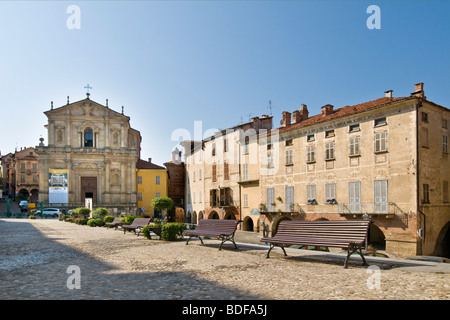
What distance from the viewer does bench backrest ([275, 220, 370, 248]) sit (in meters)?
8.99

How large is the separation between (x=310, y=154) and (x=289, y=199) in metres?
4.07

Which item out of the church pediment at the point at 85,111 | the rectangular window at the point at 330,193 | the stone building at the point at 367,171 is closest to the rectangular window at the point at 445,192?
the stone building at the point at 367,171

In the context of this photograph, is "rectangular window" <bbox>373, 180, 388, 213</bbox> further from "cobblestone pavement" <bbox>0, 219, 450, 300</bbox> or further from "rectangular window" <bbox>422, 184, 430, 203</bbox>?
"cobblestone pavement" <bbox>0, 219, 450, 300</bbox>

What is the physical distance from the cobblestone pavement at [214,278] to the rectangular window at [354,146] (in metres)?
15.2

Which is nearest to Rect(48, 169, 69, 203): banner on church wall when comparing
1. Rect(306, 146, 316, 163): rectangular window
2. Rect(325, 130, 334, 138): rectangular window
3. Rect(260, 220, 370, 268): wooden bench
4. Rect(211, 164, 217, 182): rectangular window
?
Rect(211, 164, 217, 182): rectangular window

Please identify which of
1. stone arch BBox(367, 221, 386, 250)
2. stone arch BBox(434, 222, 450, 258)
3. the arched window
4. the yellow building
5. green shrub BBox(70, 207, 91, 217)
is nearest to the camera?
stone arch BBox(434, 222, 450, 258)

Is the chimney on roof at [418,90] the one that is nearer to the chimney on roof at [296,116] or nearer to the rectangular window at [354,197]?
the rectangular window at [354,197]

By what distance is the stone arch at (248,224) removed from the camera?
3675 cm

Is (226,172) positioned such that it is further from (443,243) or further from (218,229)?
(218,229)

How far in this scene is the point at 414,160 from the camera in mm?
21797

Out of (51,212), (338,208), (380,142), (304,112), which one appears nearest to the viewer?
(380,142)

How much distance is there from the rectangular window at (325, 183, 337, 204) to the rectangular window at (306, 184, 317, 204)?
1106 mm

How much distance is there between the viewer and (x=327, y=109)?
29422 mm

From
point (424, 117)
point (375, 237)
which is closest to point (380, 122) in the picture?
point (424, 117)
